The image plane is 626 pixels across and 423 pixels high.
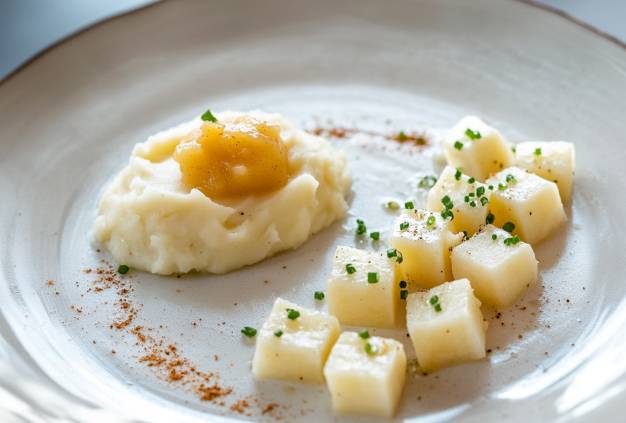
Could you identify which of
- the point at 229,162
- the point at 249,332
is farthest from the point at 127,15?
the point at 249,332

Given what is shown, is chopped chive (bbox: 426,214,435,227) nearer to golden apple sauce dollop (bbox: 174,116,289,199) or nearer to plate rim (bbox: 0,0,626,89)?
golden apple sauce dollop (bbox: 174,116,289,199)

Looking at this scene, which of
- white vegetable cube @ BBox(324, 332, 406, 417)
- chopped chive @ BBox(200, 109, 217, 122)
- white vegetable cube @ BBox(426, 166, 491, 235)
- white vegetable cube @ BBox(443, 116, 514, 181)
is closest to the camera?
white vegetable cube @ BBox(324, 332, 406, 417)

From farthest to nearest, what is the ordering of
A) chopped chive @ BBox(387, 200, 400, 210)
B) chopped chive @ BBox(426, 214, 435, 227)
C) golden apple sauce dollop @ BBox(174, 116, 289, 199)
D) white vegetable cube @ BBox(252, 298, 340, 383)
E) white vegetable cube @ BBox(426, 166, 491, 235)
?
A: chopped chive @ BBox(387, 200, 400, 210) < golden apple sauce dollop @ BBox(174, 116, 289, 199) < white vegetable cube @ BBox(426, 166, 491, 235) < chopped chive @ BBox(426, 214, 435, 227) < white vegetable cube @ BBox(252, 298, 340, 383)

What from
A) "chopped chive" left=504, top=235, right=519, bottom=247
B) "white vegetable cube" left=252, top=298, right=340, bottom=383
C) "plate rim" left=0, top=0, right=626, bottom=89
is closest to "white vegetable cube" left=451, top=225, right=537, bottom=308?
"chopped chive" left=504, top=235, right=519, bottom=247

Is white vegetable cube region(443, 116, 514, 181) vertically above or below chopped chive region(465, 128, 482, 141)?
below

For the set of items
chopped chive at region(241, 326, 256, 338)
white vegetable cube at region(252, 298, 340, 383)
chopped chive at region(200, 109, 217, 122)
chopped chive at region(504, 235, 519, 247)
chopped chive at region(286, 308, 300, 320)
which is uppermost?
chopped chive at region(200, 109, 217, 122)

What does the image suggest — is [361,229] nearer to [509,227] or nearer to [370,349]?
[509,227]

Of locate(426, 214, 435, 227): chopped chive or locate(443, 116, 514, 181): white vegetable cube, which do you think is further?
locate(443, 116, 514, 181): white vegetable cube
